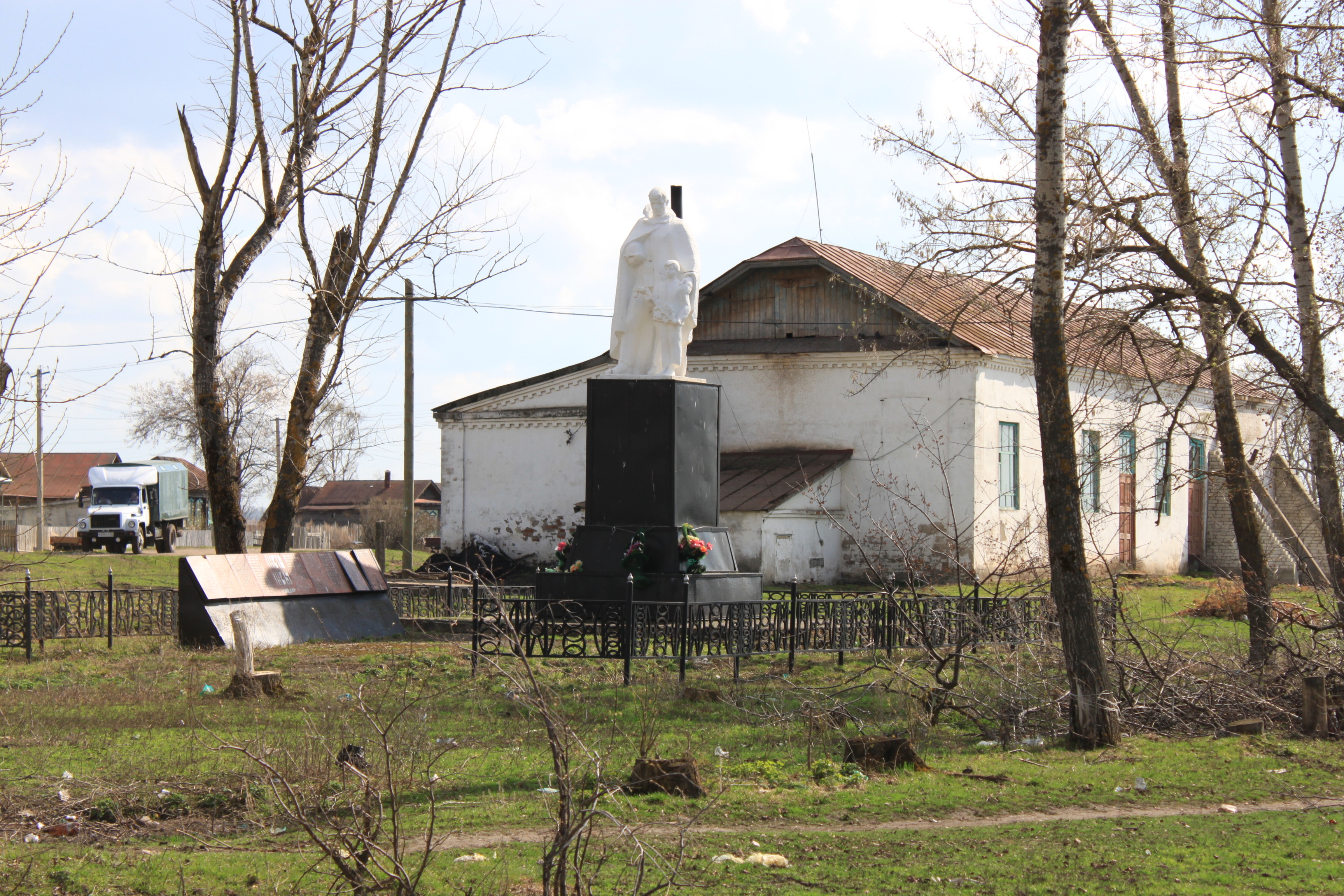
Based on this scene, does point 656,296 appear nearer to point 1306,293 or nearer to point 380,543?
point 1306,293

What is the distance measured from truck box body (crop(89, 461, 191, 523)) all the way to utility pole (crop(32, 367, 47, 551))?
173 centimetres

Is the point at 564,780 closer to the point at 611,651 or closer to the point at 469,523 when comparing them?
the point at 611,651

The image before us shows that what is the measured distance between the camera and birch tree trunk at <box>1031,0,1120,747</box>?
9914mm

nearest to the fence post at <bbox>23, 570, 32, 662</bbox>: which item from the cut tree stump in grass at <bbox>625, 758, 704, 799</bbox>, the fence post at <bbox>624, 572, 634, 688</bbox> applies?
the fence post at <bbox>624, 572, 634, 688</bbox>

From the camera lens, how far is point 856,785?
27.6ft

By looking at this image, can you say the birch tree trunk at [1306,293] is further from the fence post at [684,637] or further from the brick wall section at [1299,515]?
the brick wall section at [1299,515]

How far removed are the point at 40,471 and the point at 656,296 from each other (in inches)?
1423

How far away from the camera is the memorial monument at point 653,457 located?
14.2 meters

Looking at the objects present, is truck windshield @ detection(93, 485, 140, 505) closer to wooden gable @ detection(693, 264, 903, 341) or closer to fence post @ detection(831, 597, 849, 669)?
wooden gable @ detection(693, 264, 903, 341)

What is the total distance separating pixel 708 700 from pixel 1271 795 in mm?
4717

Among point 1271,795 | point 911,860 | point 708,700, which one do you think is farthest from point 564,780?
point 708,700

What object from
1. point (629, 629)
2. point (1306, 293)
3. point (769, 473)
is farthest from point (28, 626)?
point (769, 473)

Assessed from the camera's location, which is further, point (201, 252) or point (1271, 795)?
point (201, 252)

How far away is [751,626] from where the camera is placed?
1286 cm
